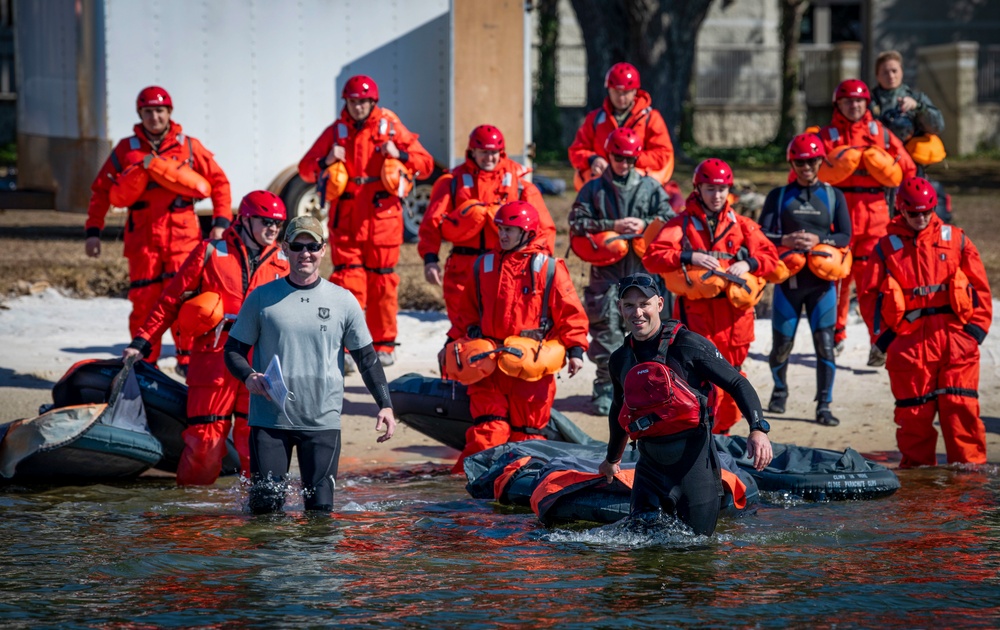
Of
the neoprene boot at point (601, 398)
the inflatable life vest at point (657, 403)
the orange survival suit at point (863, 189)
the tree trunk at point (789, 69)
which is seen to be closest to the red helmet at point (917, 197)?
the orange survival suit at point (863, 189)

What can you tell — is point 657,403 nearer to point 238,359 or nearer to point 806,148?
point 238,359

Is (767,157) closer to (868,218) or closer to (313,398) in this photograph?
(868,218)

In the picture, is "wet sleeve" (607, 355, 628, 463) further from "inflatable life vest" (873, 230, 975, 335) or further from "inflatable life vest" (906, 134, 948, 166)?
"inflatable life vest" (906, 134, 948, 166)

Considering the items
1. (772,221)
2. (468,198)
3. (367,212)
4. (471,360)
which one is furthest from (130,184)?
(772,221)

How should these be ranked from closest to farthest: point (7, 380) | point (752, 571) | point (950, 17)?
point (752, 571), point (7, 380), point (950, 17)

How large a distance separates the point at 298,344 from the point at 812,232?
438cm

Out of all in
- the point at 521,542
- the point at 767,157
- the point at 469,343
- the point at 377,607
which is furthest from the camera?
the point at 767,157

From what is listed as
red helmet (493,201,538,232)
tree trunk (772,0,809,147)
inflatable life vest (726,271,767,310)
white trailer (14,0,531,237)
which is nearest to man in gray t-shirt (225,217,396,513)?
red helmet (493,201,538,232)

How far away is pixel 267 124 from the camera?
1498 cm

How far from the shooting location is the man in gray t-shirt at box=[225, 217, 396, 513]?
7402 mm

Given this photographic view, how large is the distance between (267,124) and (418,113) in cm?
158

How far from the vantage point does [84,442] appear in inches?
346

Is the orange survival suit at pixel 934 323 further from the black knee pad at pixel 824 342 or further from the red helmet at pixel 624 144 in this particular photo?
the red helmet at pixel 624 144

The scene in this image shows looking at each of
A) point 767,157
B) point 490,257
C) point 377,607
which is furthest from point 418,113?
point 767,157
